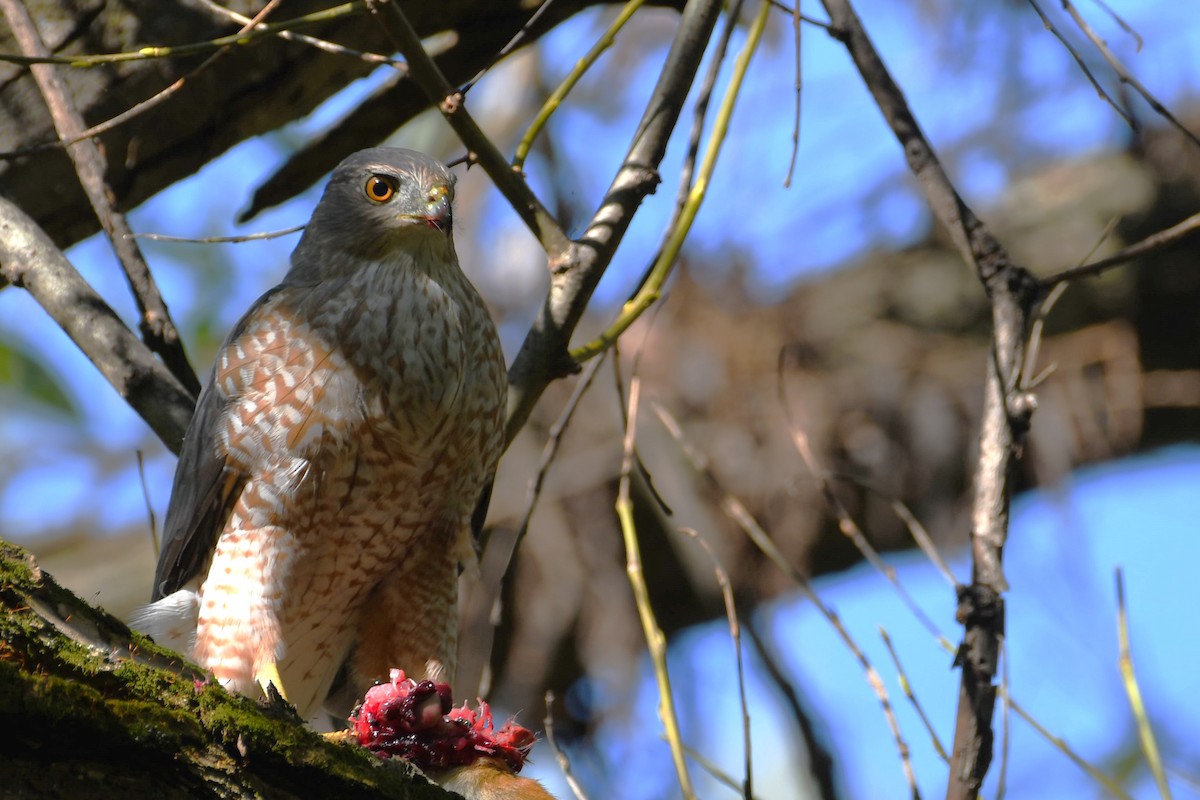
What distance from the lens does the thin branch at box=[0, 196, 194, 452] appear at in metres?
3.35

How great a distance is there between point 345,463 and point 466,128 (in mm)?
960

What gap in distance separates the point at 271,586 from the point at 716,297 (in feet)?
12.0

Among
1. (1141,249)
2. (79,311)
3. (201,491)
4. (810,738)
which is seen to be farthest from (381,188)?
(810,738)

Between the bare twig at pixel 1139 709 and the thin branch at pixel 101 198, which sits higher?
the thin branch at pixel 101 198

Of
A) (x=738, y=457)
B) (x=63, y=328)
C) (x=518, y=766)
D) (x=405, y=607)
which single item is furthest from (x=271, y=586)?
(x=738, y=457)

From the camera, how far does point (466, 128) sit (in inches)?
112

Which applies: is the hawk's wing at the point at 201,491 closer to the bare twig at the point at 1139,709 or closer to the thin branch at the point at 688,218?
the thin branch at the point at 688,218

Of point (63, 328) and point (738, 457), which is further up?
point (738, 457)

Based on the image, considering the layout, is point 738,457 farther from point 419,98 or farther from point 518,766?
point 518,766

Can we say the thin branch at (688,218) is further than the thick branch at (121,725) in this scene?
Yes

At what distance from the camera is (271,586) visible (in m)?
3.27

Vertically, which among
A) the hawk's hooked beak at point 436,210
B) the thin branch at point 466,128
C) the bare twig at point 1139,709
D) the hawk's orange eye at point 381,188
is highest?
the hawk's orange eye at point 381,188

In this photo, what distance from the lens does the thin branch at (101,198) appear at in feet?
11.0


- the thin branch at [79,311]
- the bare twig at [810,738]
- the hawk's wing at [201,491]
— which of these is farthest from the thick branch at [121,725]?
the bare twig at [810,738]
